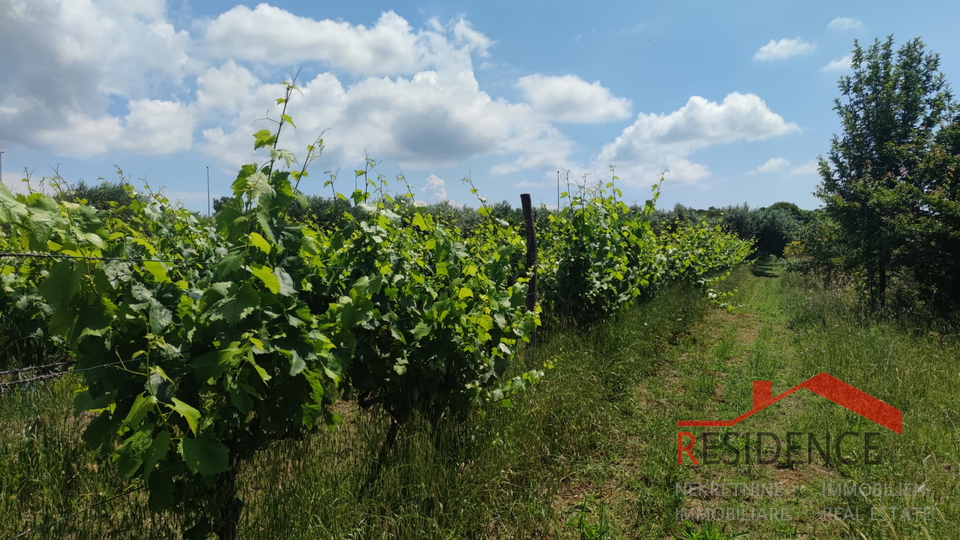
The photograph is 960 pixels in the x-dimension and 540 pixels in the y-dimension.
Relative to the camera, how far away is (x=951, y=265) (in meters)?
7.30

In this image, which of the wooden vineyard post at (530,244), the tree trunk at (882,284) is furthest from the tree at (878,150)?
the wooden vineyard post at (530,244)

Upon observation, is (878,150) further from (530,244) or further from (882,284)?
(530,244)

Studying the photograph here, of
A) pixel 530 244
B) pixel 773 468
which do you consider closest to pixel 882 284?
pixel 773 468

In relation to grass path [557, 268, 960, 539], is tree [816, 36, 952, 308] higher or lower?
higher

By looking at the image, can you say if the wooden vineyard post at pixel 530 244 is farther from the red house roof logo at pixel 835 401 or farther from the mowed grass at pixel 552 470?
the red house roof logo at pixel 835 401

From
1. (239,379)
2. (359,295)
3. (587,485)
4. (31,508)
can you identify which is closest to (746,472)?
(587,485)

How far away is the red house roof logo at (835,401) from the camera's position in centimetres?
397

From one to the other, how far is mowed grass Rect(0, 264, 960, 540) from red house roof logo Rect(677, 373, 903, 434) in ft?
0.28

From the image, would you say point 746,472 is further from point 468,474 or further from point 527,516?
point 468,474

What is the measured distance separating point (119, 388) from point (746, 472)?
3.53 meters

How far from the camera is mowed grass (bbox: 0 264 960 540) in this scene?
2400 millimetres

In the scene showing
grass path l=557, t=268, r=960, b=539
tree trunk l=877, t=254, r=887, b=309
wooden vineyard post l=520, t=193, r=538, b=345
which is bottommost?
grass path l=557, t=268, r=960, b=539

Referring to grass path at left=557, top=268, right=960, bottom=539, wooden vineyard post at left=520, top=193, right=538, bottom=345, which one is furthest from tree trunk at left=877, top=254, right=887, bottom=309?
wooden vineyard post at left=520, top=193, right=538, bottom=345

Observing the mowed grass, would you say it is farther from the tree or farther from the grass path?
the tree
